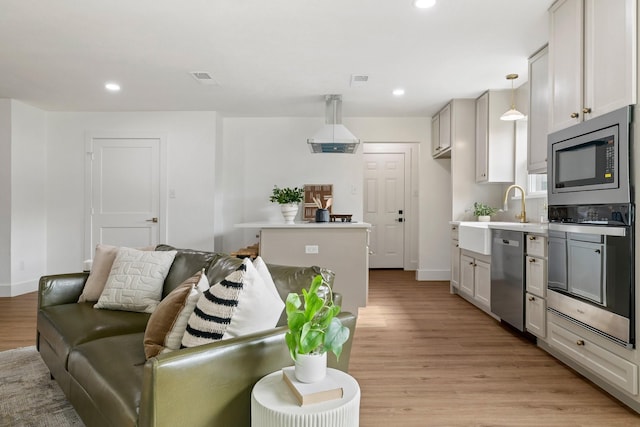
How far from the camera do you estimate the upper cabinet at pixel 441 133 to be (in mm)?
4996

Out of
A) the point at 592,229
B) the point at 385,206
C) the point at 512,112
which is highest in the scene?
the point at 512,112

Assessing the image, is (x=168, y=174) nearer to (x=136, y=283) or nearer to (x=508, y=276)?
(x=136, y=283)

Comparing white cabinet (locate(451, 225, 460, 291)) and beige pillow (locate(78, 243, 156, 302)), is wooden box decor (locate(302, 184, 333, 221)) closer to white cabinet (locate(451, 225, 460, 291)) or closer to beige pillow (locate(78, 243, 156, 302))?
white cabinet (locate(451, 225, 460, 291))

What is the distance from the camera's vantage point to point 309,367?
1165 millimetres

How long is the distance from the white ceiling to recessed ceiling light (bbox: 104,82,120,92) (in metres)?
0.06

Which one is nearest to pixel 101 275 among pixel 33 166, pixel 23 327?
pixel 23 327

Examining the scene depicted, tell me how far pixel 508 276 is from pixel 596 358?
1.11 m

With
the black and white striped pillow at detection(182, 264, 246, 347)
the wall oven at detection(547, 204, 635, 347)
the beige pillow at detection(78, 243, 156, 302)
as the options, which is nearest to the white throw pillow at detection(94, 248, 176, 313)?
the beige pillow at detection(78, 243, 156, 302)

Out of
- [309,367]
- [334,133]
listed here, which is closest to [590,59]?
[309,367]

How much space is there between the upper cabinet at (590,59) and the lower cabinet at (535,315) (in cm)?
127

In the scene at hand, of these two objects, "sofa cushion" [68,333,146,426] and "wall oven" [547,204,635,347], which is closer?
"sofa cushion" [68,333,146,426]

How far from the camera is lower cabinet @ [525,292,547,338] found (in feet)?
9.10

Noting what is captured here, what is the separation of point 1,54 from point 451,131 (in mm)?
4781

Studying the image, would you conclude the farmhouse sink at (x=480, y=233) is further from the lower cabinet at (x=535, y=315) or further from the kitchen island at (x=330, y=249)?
the kitchen island at (x=330, y=249)
